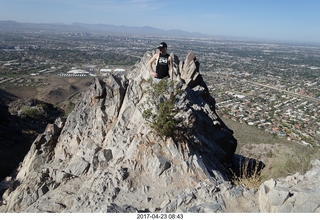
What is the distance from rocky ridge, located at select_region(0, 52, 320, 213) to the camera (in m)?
6.69

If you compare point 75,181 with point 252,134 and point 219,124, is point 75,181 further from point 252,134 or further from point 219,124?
point 252,134

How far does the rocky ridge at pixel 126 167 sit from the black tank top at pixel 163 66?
5.85 ft

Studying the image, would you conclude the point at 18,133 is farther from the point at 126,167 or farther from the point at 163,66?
the point at 163,66

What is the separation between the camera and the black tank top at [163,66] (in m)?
8.74

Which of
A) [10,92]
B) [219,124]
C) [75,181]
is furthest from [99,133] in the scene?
[10,92]

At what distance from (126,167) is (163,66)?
12.5ft

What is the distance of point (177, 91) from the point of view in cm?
906

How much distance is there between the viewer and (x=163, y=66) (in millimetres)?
8922

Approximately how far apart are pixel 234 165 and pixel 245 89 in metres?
70.5

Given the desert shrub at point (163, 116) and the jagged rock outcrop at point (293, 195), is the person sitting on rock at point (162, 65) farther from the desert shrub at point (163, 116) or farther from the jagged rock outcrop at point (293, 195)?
the jagged rock outcrop at point (293, 195)

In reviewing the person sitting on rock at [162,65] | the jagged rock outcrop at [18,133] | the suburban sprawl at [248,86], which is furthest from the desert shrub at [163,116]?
the suburban sprawl at [248,86]

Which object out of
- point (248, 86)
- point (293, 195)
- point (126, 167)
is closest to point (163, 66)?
point (126, 167)

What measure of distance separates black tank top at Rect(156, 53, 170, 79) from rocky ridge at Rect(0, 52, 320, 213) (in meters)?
1.78

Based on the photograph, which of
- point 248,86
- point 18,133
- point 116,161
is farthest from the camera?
point 248,86
